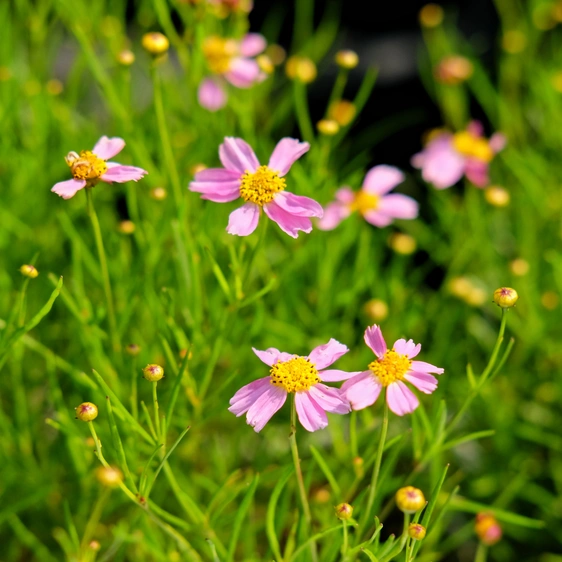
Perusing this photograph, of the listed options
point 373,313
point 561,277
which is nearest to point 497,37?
point 561,277

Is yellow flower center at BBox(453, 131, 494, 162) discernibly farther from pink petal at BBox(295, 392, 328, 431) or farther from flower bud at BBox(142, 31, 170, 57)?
pink petal at BBox(295, 392, 328, 431)

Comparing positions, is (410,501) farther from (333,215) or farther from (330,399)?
(333,215)

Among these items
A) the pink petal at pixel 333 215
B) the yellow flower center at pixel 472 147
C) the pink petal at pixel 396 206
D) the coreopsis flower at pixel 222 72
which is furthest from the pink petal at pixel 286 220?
the yellow flower center at pixel 472 147

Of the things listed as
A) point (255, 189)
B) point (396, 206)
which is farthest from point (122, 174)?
point (396, 206)

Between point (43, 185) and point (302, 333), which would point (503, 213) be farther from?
point (43, 185)

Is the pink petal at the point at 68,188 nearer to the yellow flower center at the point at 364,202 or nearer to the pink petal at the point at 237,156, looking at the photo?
the pink petal at the point at 237,156

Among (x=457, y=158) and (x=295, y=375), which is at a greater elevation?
(x=295, y=375)

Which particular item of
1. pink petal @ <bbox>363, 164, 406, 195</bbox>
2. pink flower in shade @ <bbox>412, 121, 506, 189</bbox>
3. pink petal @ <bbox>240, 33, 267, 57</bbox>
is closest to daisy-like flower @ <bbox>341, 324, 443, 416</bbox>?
pink petal @ <bbox>363, 164, 406, 195</bbox>
